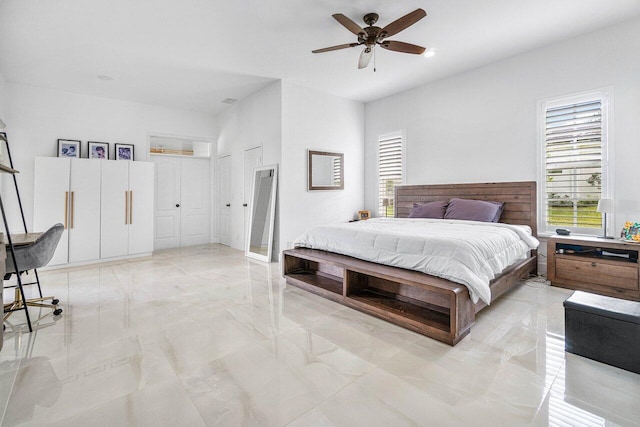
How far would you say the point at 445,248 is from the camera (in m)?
2.50

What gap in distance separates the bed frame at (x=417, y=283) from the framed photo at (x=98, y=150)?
4.22 m

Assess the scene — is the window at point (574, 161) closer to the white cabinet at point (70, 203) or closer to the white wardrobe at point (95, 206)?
the white wardrobe at point (95, 206)

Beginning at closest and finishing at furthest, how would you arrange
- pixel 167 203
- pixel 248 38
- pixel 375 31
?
pixel 375 31 < pixel 248 38 < pixel 167 203

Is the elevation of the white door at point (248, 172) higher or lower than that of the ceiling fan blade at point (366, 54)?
lower

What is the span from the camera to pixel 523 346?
2209 mm

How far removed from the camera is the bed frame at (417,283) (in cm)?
230

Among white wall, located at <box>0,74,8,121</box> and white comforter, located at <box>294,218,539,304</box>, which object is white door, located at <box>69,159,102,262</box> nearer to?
white wall, located at <box>0,74,8,121</box>

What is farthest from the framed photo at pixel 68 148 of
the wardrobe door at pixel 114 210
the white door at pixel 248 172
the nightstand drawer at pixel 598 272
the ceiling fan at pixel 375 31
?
the nightstand drawer at pixel 598 272

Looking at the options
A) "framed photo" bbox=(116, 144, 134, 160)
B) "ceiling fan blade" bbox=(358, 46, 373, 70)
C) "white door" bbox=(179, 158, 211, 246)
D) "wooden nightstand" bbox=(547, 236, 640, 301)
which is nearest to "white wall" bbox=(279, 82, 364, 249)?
"ceiling fan blade" bbox=(358, 46, 373, 70)

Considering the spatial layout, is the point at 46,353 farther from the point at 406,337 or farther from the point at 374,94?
the point at 374,94

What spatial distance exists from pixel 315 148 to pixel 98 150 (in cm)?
389

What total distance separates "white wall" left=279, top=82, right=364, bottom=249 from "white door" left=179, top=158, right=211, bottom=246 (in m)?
2.89

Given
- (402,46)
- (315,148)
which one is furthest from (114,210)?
(402,46)

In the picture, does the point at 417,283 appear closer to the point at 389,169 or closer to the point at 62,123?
the point at 389,169
